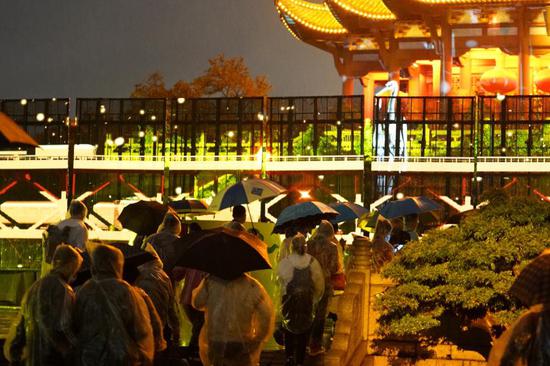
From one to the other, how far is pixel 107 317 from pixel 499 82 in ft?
151

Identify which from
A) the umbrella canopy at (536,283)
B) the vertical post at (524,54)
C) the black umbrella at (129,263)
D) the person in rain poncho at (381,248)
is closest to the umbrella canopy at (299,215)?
the person in rain poncho at (381,248)

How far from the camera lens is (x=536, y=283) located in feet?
18.4

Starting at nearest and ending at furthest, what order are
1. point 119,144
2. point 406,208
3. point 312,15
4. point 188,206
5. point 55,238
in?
point 55,238, point 406,208, point 188,206, point 119,144, point 312,15

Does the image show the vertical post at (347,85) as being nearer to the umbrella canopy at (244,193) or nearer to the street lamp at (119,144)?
the street lamp at (119,144)

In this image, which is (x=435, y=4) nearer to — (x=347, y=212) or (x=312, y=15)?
(x=312, y=15)

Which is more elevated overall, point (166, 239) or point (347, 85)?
point (347, 85)

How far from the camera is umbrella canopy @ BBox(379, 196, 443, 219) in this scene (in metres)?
15.9

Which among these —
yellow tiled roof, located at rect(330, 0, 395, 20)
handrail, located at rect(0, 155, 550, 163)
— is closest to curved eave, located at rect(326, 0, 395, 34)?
yellow tiled roof, located at rect(330, 0, 395, 20)

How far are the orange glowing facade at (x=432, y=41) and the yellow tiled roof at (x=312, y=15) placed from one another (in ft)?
0.16

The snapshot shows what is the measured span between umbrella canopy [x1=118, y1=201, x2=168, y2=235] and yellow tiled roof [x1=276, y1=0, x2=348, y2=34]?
1726 inches

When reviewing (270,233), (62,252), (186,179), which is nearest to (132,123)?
(186,179)

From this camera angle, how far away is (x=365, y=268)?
11.9 m

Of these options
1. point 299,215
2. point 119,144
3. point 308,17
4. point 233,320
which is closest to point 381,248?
point 299,215

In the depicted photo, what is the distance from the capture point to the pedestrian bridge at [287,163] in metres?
35.7
